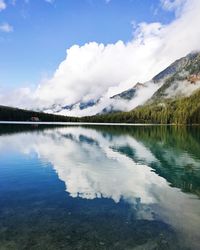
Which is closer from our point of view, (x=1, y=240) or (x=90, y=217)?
(x=1, y=240)

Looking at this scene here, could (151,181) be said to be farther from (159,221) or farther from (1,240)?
(1,240)

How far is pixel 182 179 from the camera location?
A: 30.9m

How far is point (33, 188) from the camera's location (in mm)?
25750

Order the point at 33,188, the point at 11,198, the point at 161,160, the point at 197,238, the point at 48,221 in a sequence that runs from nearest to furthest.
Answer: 1. the point at 197,238
2. the point at 48,221
3. the point at 11,198
4. the point at 33,188
5. the point at 161,160

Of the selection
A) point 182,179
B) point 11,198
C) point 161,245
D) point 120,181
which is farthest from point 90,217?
point 182,179

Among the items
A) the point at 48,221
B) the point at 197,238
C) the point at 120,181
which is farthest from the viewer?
the point at 120,181

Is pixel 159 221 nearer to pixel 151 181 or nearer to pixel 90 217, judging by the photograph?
pixel 90 217

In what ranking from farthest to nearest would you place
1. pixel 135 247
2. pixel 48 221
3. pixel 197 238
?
1. pixel 48 221
2. pixel 197 238
3. pixel 135 247

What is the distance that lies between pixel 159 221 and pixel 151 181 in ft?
39.2

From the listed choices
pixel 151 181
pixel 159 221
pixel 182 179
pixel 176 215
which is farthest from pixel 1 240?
pixel 182 179

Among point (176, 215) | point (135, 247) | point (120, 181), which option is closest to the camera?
point (135, 247)

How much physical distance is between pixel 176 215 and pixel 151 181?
10582 mm

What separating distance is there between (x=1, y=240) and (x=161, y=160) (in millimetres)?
32648

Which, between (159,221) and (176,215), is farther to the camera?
(176,215)
